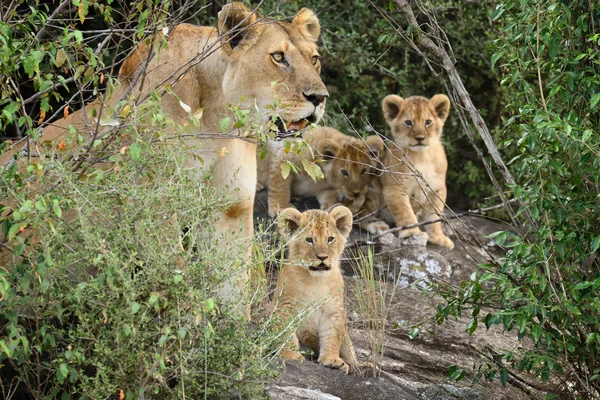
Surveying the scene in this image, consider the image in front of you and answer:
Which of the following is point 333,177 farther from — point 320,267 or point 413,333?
point 413,333

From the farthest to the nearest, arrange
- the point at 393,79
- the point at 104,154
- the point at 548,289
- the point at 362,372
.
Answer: the point at 393,79 → the point at 362,372 → the point at 548,289 → the point at 104,154

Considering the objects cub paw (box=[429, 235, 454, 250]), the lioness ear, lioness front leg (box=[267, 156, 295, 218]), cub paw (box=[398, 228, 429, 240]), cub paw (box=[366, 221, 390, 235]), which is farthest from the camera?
lioness front leg (box=[267, 156, 295, 218])

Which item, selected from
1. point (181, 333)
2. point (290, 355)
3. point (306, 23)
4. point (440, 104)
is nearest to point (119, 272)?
point (181, 333)

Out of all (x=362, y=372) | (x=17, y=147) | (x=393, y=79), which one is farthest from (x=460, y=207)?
(x=17, y=147)

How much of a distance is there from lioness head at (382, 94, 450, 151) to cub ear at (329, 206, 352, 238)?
8.66 ft

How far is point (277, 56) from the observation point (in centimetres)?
593

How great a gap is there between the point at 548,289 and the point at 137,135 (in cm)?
224

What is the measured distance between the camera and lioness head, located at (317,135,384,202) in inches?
358

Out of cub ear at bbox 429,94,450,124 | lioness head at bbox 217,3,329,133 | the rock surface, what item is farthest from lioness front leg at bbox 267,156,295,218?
lioness head at bbox 217,3,329,133

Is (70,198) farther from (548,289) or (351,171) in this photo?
(351,171)

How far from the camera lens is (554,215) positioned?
5.39 metres

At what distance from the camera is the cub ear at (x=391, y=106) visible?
917cm

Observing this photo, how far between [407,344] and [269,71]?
7.12 ft

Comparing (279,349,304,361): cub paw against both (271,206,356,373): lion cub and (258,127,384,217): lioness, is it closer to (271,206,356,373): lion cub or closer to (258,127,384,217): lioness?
(271,206,356,373): lion cub
